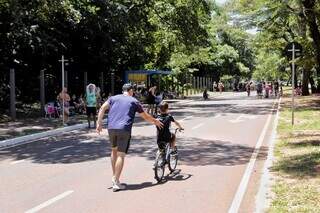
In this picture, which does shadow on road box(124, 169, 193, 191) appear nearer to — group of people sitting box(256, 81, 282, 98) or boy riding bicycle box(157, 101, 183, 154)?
boy riding bicycle box(157, 101, 183, 154)

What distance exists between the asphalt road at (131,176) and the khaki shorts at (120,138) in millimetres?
748

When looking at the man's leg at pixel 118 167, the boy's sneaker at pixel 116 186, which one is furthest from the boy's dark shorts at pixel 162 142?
the boy's sneaker at pixel 116 186

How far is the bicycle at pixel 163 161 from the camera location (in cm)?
1080

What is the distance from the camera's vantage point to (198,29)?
4284 centimetres

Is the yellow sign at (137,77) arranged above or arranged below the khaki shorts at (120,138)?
above

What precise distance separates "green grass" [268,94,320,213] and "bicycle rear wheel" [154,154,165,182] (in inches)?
83.1

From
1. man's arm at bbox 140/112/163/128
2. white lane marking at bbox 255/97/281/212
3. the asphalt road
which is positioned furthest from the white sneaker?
white lane marking at bbox 255/97/281/212

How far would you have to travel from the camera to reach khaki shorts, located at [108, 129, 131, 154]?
1030 centimetres

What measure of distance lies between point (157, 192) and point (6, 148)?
8.76 m

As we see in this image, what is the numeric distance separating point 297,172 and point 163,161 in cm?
267

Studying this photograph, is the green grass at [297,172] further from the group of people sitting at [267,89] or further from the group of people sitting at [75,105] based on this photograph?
the group of people sitting at [267,89]

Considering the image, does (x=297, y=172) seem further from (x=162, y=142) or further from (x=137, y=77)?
(x=137, y=77)

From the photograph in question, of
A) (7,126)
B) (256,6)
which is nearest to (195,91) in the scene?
(256,6)

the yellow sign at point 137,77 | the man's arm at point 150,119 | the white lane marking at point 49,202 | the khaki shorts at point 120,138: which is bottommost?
the white lane marking at point 49,202
